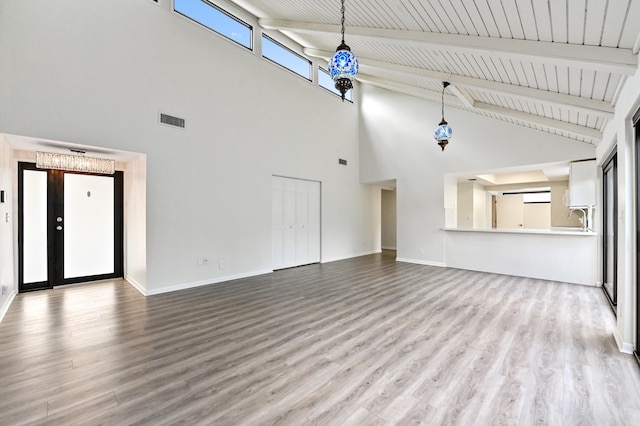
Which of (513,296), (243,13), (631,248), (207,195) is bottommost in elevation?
(513,296)

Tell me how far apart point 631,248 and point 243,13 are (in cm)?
725

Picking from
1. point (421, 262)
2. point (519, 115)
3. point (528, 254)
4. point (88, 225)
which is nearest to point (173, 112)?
point (88, 225)

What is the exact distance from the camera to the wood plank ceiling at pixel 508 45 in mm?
2256

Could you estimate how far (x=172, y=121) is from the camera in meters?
4.99

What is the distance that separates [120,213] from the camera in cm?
590

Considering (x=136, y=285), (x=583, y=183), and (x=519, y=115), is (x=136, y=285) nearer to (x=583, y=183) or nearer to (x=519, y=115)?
(x=519, y=115)

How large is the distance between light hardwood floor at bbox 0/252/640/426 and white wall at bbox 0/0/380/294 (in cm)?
142

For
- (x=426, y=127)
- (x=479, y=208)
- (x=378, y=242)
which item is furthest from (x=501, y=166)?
(x=378, y=242)

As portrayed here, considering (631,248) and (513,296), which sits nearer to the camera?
(631,248)

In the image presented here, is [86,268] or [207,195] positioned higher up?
[207,195]

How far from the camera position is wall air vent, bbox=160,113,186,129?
16.0 feet

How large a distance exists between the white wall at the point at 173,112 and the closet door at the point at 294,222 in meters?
0.32

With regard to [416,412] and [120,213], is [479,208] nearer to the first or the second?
[416,412]

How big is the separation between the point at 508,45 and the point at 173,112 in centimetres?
498
